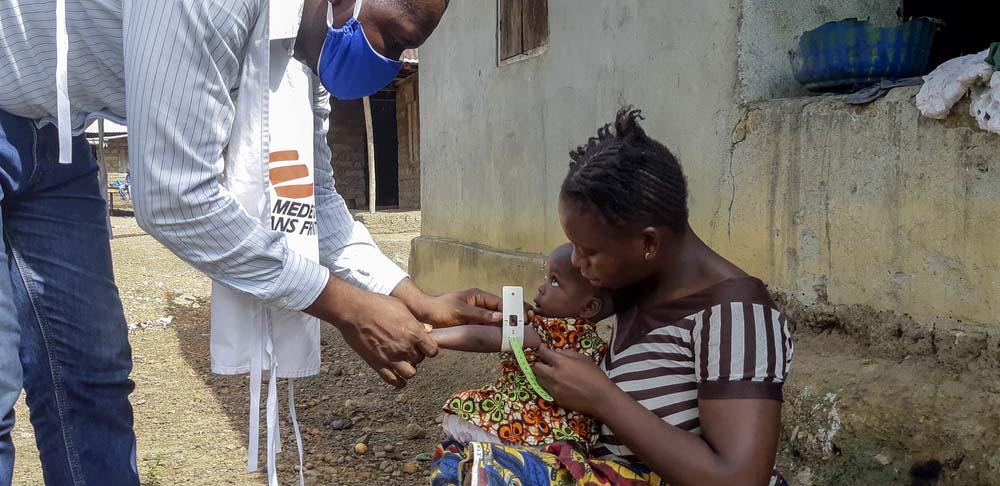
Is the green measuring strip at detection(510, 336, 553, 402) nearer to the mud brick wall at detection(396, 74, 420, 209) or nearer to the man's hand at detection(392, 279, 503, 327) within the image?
the man's hand at detection(392, 279, 503, 327)

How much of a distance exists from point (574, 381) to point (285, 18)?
0.98 meters

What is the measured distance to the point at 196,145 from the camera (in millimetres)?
1617

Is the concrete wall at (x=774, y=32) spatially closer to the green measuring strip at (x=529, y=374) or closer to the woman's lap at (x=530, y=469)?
the green measuring strip at (x=529, y=374)

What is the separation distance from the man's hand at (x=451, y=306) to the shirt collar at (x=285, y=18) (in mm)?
754

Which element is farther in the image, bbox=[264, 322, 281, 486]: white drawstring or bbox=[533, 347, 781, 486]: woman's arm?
bbox=[264, 322, 281, 486]: white drawstring

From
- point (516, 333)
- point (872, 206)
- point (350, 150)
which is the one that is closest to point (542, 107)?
point (872, 206)

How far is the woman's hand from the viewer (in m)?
1.59

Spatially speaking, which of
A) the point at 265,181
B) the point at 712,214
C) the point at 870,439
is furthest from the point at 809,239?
the point at 265,181

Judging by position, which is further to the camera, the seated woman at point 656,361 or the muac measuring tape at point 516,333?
the muac measuring tape at point 516,333

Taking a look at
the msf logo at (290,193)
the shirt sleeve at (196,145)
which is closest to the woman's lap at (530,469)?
the shirt sleeve at (196,145)

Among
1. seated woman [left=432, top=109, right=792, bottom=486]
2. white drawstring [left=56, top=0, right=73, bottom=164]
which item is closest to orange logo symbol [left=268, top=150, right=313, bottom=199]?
white drawstring [left=56, top=0, right=73, bottom=164]

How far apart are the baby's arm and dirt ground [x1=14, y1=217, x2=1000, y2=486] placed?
120cm

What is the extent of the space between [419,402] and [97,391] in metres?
2.30

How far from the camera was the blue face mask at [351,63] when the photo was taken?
1859 mm
